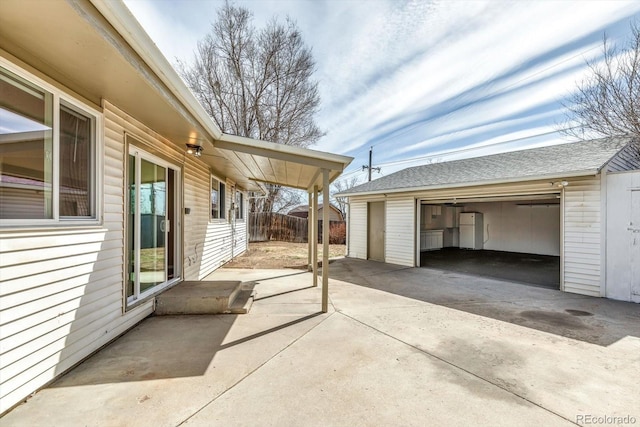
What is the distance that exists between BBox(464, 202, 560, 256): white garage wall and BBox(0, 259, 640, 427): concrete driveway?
7887 mm

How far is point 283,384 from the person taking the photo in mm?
2402

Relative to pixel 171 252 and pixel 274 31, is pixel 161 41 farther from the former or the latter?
pixel 274 31

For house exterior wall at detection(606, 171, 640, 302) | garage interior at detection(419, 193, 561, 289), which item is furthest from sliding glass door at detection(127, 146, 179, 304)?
house exterior wall at detection(606, 171, 640, 302)

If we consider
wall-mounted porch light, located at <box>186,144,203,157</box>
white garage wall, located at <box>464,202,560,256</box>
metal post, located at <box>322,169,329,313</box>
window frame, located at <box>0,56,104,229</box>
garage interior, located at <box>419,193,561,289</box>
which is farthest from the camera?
white garage wall, located at <box>464,202,560,256</box>

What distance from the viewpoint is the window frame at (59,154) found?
2.07 metres

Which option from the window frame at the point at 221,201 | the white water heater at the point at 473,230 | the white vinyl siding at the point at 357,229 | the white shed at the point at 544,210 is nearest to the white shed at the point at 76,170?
the window frame at the point at 221,201

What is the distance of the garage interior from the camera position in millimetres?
9039

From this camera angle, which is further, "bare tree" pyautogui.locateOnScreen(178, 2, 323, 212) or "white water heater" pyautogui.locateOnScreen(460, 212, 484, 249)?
"bare tree" pyautogui.locateOnScreen(178, 2, 323, 212)

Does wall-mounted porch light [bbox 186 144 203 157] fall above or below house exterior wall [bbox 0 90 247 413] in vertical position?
above

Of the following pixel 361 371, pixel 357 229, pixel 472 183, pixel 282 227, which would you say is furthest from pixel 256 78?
pixel 361 371

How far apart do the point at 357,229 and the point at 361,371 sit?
8047 mm

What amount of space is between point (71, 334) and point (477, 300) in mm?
5754

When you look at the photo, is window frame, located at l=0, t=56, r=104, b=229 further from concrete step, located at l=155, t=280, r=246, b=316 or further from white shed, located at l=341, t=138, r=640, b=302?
white shed, located at l=341, t=138, r=640, b=302

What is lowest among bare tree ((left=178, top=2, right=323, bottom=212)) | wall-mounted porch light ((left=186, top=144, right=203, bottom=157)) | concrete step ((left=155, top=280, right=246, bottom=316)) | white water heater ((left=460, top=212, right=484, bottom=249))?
concrete step ((left=155, top=280, right=246, bottom=316))
